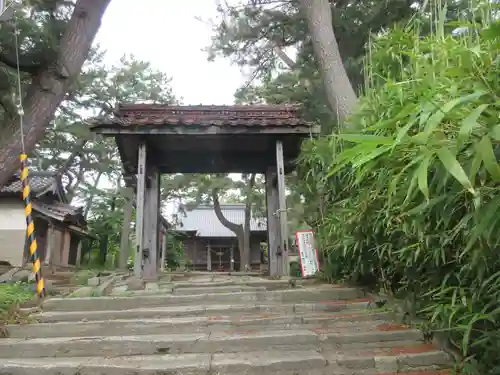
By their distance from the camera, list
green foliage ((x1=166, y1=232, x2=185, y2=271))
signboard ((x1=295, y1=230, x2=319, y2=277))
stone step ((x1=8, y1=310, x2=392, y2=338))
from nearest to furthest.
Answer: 1. stone step ((x1=8, y1=310, x2=392, y2=338))
2. signboard ((x1=295, y1=230, x2=319, y2=277))
3. green foliage ((x1=166, y1=232, x2=185, y2=271))

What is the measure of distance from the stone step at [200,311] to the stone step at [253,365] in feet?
3.04

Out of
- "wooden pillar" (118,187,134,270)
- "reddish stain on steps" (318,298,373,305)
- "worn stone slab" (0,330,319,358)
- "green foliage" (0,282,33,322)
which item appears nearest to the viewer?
"worn stone slab" (0,330,319,358)

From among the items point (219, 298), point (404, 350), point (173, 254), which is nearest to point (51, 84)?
point (219, 298)

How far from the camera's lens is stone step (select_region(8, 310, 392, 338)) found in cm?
403

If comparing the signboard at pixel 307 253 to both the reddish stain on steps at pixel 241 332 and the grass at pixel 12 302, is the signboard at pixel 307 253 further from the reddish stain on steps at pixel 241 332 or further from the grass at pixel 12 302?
the grass at pixel 12 302

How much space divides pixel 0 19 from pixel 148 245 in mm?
4392

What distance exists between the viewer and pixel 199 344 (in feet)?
11.9

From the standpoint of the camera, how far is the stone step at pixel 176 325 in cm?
403

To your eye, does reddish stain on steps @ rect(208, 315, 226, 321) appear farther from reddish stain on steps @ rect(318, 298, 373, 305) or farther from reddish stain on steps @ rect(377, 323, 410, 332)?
reddish stain on steps @ rect(377, 323, 410, 332)

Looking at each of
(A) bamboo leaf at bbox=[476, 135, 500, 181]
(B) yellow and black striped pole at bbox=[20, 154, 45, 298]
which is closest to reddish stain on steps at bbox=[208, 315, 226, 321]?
(B) yellow and black striped pole at bbox=[20, 154, 45, 298]

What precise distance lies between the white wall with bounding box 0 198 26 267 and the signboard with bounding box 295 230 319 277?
13.2 m

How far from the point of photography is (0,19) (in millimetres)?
5098

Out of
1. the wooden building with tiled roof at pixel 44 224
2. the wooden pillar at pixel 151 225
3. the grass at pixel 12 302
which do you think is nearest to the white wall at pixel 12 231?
the wooden building with tiled roof at pixel 44 224

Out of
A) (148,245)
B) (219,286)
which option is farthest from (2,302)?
(148,245)
